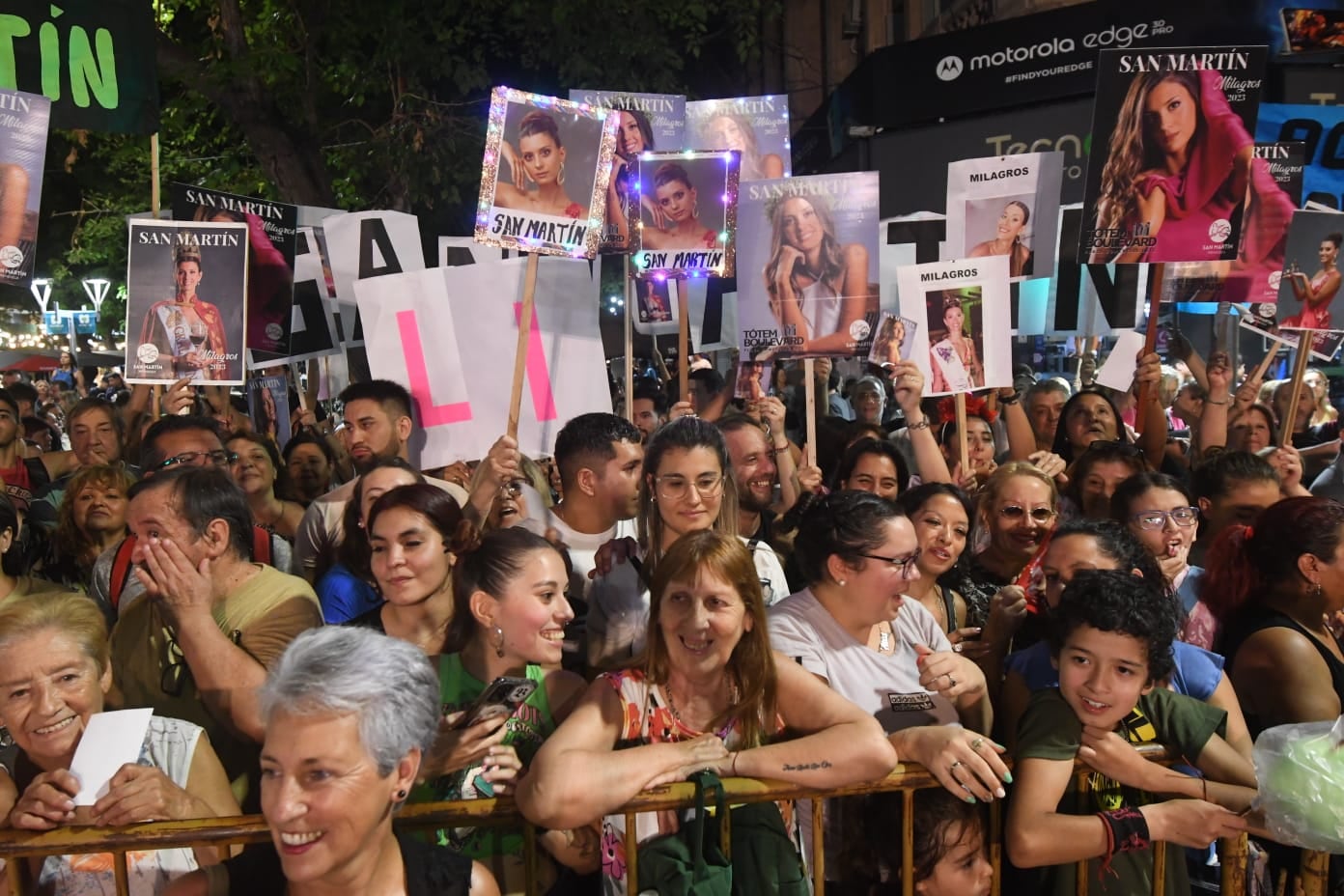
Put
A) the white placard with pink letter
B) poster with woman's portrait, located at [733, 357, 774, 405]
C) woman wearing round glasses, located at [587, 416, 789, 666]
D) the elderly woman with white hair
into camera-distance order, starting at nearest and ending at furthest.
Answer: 1. the elderly woman with white hair
2. woman wearing round glasses, located at [587, 416, 789, 666]
3. the white placard with pink letter
4. poster with woman's portrait, located at [733, 357, 774, 405]

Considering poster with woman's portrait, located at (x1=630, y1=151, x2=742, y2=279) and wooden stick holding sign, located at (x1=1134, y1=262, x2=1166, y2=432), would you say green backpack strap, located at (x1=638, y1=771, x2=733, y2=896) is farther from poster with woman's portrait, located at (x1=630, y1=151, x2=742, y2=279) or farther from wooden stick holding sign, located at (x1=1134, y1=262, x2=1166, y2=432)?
wooden stick holding sign, located at (x1=1134, y1=262, x2=1166, y2=432)

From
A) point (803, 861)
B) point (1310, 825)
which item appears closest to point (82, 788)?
point (803, 861)

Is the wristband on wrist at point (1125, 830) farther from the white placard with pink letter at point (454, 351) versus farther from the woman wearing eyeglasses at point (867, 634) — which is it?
the white placard with pink letter at point (454, 351)

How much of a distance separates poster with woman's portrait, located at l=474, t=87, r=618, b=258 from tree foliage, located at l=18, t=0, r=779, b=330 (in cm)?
571

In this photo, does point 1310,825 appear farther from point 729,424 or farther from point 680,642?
point 729,424

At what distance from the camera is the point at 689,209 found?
579cm

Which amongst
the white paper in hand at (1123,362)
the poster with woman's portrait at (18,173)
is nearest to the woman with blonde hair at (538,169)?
the poster with woman's portrait at (18,173)

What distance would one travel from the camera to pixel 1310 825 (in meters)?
2.31

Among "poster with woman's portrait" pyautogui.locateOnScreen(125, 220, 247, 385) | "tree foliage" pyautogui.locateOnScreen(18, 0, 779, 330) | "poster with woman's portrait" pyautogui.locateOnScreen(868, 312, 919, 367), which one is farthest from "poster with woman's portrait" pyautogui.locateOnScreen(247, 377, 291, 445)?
"poster with woman's portrait" pyautogui.locateOnScreen(868, 312, 919, 367)

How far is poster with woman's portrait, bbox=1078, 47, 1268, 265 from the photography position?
5.51m

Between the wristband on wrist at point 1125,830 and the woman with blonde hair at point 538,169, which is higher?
the woman with blonde hair at point 538,169

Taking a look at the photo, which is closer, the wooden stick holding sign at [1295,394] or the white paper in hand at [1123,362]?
the wooden stick holding sign at [1295,394]

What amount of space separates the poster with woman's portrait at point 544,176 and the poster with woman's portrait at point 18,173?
2.26 m

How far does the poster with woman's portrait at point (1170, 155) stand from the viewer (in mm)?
5512
